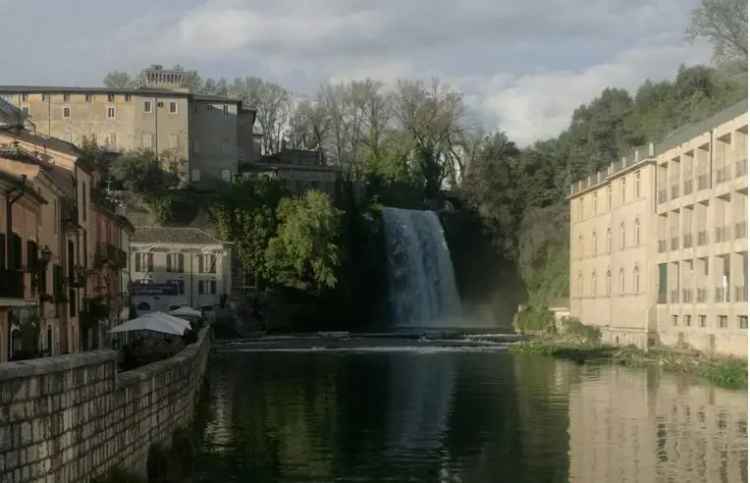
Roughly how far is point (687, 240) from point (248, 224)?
116ft

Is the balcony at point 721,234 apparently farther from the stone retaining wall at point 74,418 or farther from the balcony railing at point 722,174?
the stone retaining wall at point 74,418

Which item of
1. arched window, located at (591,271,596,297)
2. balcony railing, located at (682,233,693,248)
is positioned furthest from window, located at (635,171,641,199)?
arched window, located at (591,271,596,297)

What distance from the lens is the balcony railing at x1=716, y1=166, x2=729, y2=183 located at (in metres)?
43.1

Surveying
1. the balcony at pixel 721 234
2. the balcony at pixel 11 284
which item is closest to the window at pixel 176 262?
the balcony at pixel 721 234

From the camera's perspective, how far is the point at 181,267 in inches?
2776

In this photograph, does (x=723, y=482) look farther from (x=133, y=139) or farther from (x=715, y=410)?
(x=133, y=139)

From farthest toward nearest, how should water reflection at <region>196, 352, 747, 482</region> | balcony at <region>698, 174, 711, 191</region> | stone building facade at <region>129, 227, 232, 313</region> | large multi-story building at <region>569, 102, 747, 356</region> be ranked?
stone building facade at <region>129, 227, 232, 313</region>, balcony at <region>698, 174, 711, 191</region>, large multi-story building at <region>569, 102, 747, 356</region>, water reflection at <region>196, 352, 747, 482</region>

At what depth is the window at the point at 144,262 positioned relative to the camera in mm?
69750

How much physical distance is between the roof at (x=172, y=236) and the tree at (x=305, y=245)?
451cm

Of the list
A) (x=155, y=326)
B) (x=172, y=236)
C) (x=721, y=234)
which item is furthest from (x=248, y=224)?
(x=155, y=326)

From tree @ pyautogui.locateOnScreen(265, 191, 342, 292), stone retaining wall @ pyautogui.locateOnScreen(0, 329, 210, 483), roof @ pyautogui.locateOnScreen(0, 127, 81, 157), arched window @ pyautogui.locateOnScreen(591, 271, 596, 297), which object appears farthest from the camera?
tree @ pyautogui.locateOnScreen(265, 191, 342, 292)

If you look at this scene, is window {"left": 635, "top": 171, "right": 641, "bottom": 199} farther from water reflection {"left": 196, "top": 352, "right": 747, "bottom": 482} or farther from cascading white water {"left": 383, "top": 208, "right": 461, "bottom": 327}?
cascading white water {"left": 383, "top": 208, "right": 461, "bottom": 327}

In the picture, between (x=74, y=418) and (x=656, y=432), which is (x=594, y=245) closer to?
(x=656, y=432)

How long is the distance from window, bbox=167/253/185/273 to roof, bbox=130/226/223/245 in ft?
3.16
